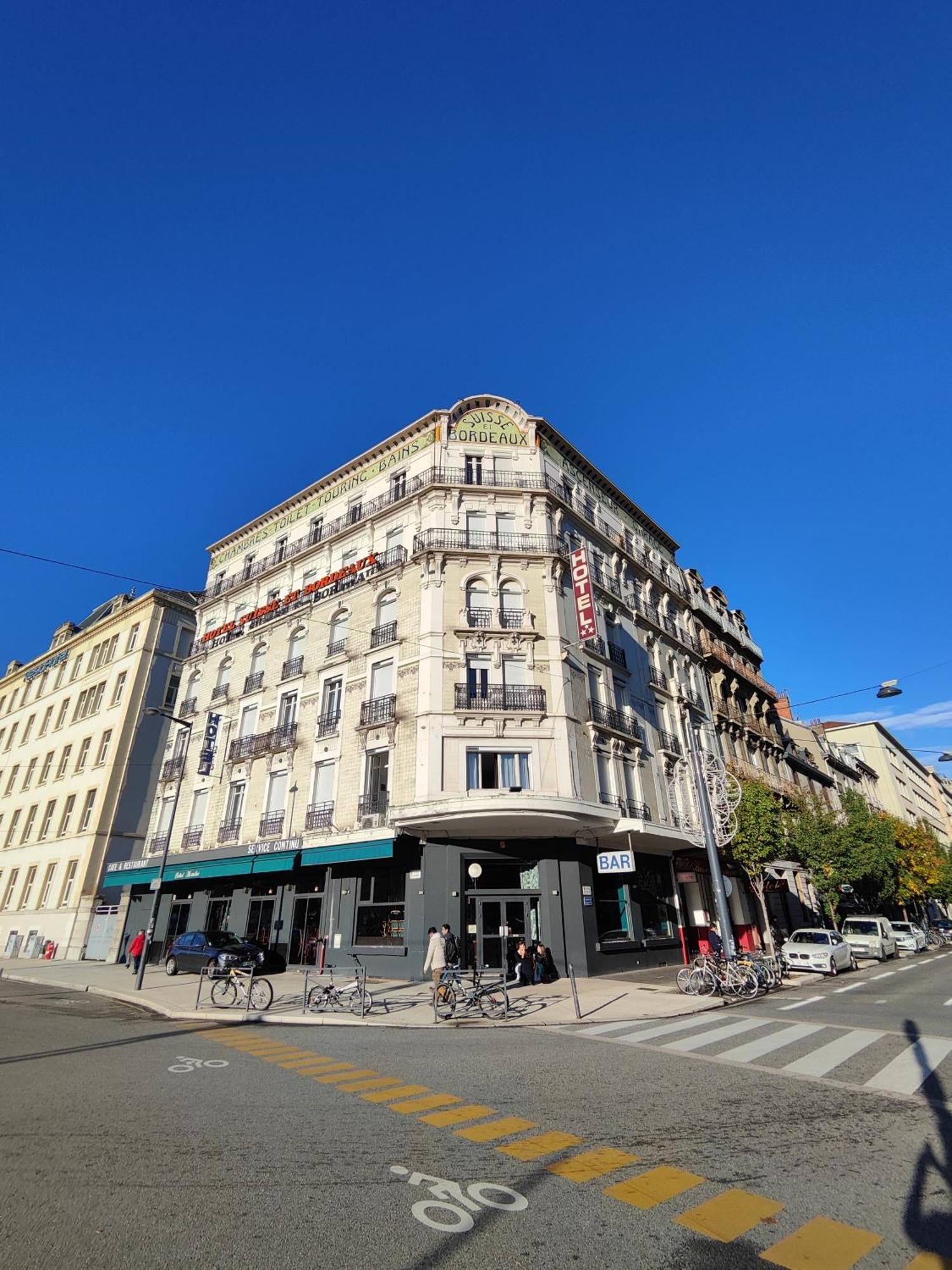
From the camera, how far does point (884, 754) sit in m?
75.2

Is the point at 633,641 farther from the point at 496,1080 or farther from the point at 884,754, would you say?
the point at 884,754

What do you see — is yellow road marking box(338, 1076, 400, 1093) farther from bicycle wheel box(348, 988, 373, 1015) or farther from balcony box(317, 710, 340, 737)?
balcony box(317, 710, 340, 737)

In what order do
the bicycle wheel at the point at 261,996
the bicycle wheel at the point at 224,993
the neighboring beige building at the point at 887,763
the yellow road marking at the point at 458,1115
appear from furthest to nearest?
1. the neighboring beige building at the point at 887,763
2. the bicycle wheel at the point at 224,993
3. the bicycle wheel at the point at 261,996
4. the yellow road marking at the point at 458,1115

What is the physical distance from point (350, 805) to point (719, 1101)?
16.4 m

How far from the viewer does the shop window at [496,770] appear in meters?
20.2

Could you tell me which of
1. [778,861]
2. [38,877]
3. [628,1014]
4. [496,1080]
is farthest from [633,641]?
[38,877]

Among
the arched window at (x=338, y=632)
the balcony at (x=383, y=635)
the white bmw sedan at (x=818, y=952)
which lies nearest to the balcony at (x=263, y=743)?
the arched window at (x=338, y=632)

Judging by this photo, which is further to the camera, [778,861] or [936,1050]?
[778,861]

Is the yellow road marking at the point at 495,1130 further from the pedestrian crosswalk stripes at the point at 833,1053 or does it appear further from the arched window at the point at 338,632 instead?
the arched window at the point at 338,632

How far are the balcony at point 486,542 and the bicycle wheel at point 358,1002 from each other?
15.1m

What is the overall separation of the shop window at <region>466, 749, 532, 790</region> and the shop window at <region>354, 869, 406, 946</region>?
12.9ft

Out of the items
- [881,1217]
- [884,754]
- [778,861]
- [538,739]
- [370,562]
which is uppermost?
[884,754]

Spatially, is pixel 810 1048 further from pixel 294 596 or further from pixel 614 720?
pixel 294 596

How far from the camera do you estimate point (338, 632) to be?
26.3 meters
